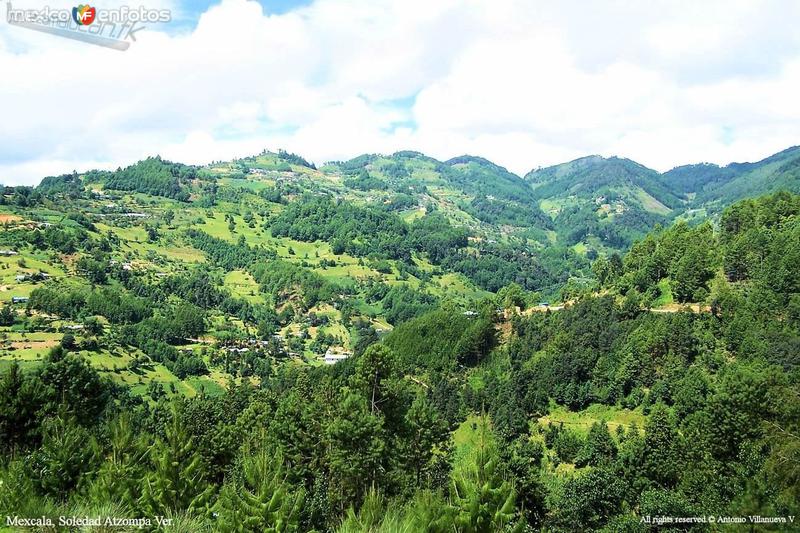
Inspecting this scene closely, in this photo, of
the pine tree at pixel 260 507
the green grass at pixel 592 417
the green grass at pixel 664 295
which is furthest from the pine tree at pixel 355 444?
the green grass at pixel 664 295

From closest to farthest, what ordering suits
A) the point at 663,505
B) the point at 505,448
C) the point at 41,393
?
the point at 663,505
the point at 41,393
the point at 505,448

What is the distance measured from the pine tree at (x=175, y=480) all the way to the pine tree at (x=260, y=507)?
431 centimetres

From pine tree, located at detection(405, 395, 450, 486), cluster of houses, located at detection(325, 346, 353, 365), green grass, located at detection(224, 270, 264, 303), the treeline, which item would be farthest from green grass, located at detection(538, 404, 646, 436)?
green grass, located at detection(224, 270, 264, 303)

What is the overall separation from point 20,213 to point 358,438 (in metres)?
199

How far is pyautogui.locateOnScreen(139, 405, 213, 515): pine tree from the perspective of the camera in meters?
20.6

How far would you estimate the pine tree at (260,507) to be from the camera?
53.4 ft

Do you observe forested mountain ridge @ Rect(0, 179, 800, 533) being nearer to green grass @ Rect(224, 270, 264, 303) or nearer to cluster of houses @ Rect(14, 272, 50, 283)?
cluster of houses @ Rect(14, 272, 50, 283)

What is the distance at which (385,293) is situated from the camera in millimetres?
198250

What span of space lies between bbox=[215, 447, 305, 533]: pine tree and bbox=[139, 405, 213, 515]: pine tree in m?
4.31

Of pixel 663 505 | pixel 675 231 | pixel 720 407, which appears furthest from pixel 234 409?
pixel 675 231

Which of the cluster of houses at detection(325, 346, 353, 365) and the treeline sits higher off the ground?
the treeline

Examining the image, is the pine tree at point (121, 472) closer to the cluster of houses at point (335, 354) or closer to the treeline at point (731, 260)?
the treeline at point (731, 260)

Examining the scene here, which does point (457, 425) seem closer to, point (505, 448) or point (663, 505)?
point (505, 448)

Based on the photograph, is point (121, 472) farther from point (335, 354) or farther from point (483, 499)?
point (335, 354)
